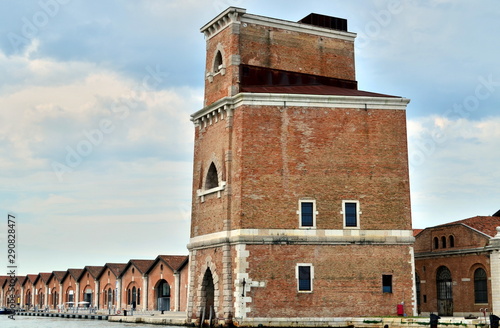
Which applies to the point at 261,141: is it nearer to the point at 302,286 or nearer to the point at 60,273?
the point at 302,286

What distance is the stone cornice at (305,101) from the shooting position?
36.7 m

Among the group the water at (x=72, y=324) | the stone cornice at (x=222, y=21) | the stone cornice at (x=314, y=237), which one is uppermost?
the stone cornice at (x=222, y=21)

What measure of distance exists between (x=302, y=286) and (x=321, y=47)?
13.5 metres

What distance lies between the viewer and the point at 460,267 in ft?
145

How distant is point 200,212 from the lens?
40.1m

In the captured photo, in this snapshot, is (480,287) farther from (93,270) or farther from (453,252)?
(93,270)

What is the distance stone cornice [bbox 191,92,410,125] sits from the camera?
36656 mm

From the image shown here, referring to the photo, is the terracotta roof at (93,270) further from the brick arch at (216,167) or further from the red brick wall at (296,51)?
the red brick wall at (296,51)

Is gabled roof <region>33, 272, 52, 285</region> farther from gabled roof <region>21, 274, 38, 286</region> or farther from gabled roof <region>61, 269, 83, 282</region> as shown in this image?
gabled roof <region>61, 269, 83, 282</region>

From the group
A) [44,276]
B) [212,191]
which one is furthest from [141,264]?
[212,191]

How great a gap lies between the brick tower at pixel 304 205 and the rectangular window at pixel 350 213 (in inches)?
1.8

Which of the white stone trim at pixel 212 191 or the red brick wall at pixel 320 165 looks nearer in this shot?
the red brick wall at pixel 320 165

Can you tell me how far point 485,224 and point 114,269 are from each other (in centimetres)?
4381

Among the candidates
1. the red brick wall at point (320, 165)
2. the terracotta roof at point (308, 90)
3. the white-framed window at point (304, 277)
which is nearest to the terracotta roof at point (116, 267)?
the terracotta roof at point (308, 90)
